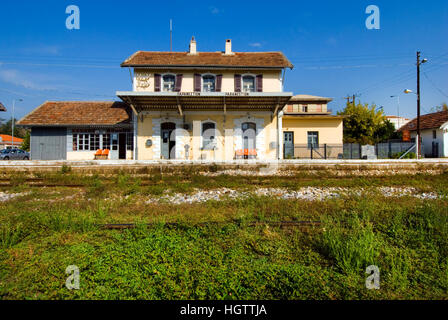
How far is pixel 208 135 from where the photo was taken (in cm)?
1919

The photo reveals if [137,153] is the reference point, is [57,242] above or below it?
below

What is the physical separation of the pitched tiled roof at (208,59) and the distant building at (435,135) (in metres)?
19.3

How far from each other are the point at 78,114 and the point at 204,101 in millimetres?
12324

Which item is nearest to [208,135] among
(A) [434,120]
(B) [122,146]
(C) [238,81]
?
(C) [238,81]

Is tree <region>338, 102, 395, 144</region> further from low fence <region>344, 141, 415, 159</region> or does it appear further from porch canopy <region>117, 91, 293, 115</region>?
porch canopy <region>117, 91, 293, 115</region>

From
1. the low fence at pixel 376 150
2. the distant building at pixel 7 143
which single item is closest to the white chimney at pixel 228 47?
the low fence at pixel 376 150

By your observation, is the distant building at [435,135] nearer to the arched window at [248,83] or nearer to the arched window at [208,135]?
the arched window at [248,83]

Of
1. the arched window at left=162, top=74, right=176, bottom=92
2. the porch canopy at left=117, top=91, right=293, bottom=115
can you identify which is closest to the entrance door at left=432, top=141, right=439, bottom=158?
the porch canopy at left=117, top=91, right=293, bottom=115

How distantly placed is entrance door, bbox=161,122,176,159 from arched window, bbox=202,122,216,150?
258 cm

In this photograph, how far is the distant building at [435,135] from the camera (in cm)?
2469

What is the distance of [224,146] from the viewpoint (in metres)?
19.1

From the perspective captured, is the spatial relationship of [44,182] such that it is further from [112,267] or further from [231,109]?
[231,109]
